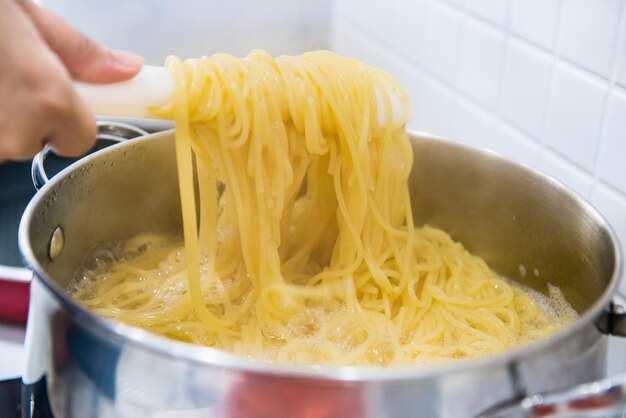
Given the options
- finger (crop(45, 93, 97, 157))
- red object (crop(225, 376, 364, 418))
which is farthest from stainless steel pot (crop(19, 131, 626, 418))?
finger (crop(45, 93, 97, 157))

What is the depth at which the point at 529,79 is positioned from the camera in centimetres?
120

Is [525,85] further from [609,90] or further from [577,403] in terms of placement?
[577,403]

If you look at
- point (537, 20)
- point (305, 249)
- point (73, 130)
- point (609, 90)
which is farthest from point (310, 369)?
point (537, 20)

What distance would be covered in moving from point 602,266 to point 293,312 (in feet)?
1.31

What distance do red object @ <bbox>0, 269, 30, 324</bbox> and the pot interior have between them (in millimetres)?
117

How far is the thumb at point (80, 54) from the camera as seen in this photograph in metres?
0.80

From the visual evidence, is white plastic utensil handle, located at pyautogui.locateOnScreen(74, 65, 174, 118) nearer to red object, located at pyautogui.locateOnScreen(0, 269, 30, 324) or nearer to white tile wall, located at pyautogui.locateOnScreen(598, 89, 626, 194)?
red object, located at pyautogui.locateOnScreen(0, 269, 30, 324)

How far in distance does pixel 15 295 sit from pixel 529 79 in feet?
2.83

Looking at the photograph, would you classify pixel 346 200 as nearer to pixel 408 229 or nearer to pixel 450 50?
pixel 408 229

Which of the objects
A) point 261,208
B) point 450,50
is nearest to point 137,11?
point 450,50

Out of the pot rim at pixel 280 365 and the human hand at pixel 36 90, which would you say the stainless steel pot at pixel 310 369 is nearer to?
the pot rim at pixel 280 365

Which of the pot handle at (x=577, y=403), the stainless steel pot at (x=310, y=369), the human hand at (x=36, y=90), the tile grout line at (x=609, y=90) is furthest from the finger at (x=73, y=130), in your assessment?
the tile grout line at (x=609, y=90)

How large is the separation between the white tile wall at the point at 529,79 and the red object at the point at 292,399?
0.59m

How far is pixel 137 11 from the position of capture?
1.73 m
